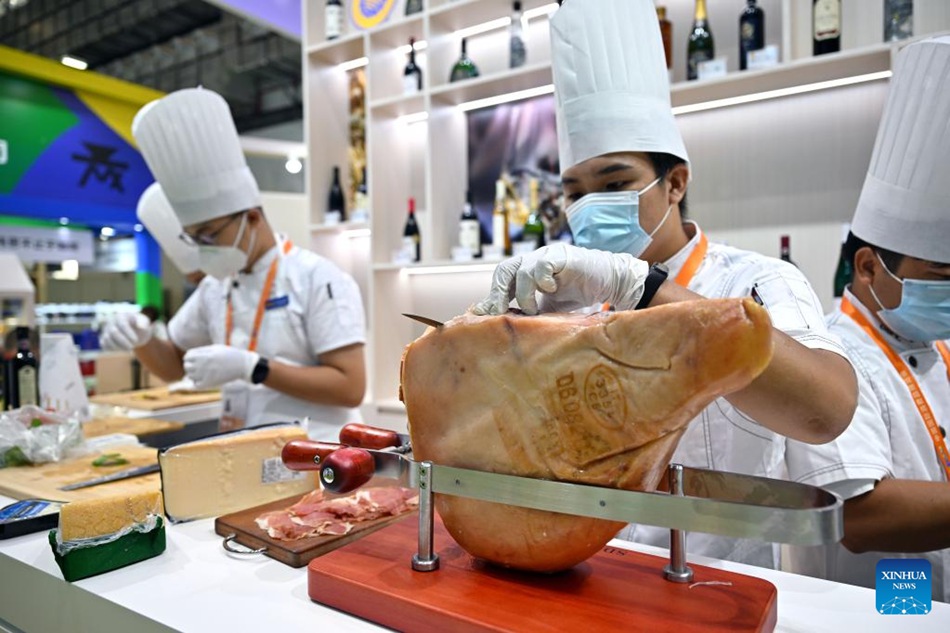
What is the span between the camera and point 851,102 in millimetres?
2887

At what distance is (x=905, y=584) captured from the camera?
2.75 ft

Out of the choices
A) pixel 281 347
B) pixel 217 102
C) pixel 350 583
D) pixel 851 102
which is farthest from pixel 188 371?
pixel 851 102

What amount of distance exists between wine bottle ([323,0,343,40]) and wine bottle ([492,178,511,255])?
1514 millimetres

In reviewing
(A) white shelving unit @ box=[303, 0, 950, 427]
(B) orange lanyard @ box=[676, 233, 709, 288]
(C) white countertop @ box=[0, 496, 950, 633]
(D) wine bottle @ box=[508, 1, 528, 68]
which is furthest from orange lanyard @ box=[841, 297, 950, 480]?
(D) wine bottle @ box=[508, 1, 528, 68]

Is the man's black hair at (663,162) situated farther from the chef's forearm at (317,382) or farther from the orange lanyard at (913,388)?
the chef's forearm at (317,382)

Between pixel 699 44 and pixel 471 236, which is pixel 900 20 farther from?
pixel 471 236

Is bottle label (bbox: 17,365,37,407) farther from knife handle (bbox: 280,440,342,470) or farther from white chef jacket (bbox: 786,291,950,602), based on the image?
white chef jacket (bbox: 786,291,950,602)

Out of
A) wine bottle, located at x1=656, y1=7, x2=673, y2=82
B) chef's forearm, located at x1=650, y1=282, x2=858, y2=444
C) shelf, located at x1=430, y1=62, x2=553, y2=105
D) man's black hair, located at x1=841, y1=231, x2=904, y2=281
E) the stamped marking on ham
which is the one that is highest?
wine bottle, located at x1=656, y1=7, x2=673, y2=82

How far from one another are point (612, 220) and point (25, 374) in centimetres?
230

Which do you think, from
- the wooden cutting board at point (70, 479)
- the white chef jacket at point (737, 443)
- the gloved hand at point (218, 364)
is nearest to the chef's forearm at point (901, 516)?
the white chef jacket at point (737, 443)

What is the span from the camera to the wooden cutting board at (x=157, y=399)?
143 inches

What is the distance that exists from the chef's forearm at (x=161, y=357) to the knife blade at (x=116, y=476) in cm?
129

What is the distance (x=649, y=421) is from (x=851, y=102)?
2.66m

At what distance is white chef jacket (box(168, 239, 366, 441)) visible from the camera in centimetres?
262
